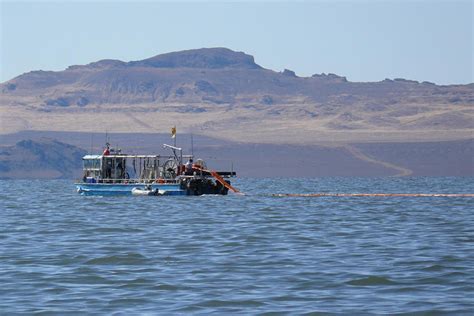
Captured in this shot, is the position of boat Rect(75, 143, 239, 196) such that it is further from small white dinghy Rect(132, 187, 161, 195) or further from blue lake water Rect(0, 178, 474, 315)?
blue lake water Rect(0, 178, 474, 315)

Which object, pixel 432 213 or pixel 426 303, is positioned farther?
pixel 432 213

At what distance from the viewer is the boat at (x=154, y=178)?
93438mm

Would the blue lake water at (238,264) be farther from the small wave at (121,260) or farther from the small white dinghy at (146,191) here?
the small white dinghy at (146,191)

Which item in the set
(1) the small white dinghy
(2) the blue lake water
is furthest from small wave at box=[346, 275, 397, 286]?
(1) the small white dinghy

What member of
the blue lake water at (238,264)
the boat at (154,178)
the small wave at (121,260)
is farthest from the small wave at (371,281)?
the boat at (154,178)

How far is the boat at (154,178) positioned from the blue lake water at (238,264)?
2696 centimetres

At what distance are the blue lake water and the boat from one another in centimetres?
2696

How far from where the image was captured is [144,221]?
62.0 m

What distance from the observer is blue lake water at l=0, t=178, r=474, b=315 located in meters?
30.1

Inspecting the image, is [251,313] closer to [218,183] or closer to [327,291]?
[327,291]

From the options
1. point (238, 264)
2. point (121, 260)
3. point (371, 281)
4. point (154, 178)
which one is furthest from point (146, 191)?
point (371, 281)

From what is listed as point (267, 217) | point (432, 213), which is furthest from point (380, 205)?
point (267, 217)

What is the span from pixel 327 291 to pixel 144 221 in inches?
1225

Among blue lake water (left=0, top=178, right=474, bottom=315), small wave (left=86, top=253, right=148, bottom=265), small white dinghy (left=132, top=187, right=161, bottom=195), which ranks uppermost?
small wave (left=86, top=253, right=148, bottom=265)
